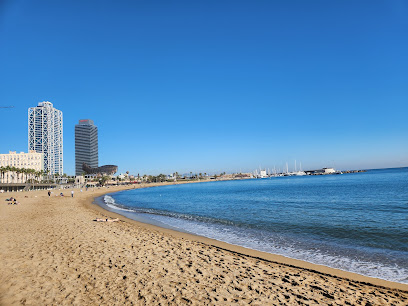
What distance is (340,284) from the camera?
7316 mm

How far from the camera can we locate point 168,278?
24.3ft

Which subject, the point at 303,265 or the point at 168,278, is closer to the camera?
the point at 168,278

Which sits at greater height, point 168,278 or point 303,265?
point 168,278

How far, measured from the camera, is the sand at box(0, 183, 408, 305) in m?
6.13

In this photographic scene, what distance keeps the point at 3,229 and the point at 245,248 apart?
50.3 ft

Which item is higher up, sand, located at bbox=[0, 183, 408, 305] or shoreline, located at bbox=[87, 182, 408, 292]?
sand, located at bbox=[0, 183, 408, 305]

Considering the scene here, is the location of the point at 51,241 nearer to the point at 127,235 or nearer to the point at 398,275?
the point at 127,235

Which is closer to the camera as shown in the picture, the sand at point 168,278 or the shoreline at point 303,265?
the sand at point 168,278

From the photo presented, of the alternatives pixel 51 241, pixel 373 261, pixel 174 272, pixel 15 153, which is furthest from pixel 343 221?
pixel 15 153

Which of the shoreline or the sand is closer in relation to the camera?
the sand

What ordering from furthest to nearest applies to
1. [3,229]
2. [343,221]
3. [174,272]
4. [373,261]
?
[343,221] < [3,229] < [373,261] < [174,272]

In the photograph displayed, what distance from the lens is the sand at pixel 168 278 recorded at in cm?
613

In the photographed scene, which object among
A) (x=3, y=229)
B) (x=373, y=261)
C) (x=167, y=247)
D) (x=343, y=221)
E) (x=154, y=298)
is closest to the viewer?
(x=154, y=298)

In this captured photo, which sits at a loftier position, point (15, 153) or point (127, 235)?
point (15, 153)
